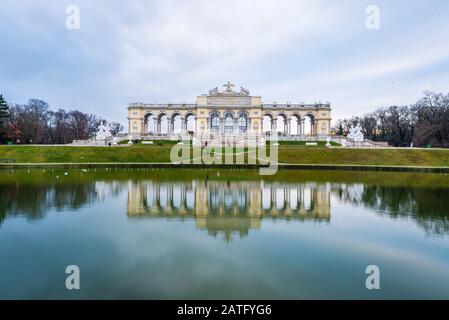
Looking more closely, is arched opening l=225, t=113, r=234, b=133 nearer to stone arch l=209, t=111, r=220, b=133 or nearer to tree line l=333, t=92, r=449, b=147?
stone arch l=209, t=111, r=220, b=133

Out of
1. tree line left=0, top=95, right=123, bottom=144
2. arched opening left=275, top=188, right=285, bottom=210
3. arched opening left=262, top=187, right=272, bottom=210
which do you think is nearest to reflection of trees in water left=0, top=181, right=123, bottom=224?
arched opening left=262, top=187, right=272, bottom=210

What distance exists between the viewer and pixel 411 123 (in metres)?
68.7

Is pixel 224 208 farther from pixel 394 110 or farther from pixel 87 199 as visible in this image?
pixel 394 110

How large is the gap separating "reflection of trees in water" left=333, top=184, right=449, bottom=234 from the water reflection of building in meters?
1.54

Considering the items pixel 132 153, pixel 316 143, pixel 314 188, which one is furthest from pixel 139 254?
pixel 316 143

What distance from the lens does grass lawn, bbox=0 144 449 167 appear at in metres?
37.5

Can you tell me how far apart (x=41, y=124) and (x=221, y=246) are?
75.3m

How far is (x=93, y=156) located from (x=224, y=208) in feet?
106

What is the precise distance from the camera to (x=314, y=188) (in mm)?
17719

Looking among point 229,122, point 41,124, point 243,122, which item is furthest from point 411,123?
point 41,124

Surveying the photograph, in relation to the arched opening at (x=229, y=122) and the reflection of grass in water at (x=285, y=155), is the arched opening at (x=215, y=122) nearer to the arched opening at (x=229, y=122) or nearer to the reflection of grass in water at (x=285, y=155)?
the arched opening at (x=229, y=122)

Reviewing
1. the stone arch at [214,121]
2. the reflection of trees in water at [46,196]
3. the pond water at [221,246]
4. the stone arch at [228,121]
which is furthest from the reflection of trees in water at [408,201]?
the stone arch at [214,121]

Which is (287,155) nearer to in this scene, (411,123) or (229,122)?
(229,122)

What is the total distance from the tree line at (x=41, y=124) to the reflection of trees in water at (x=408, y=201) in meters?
59.6
